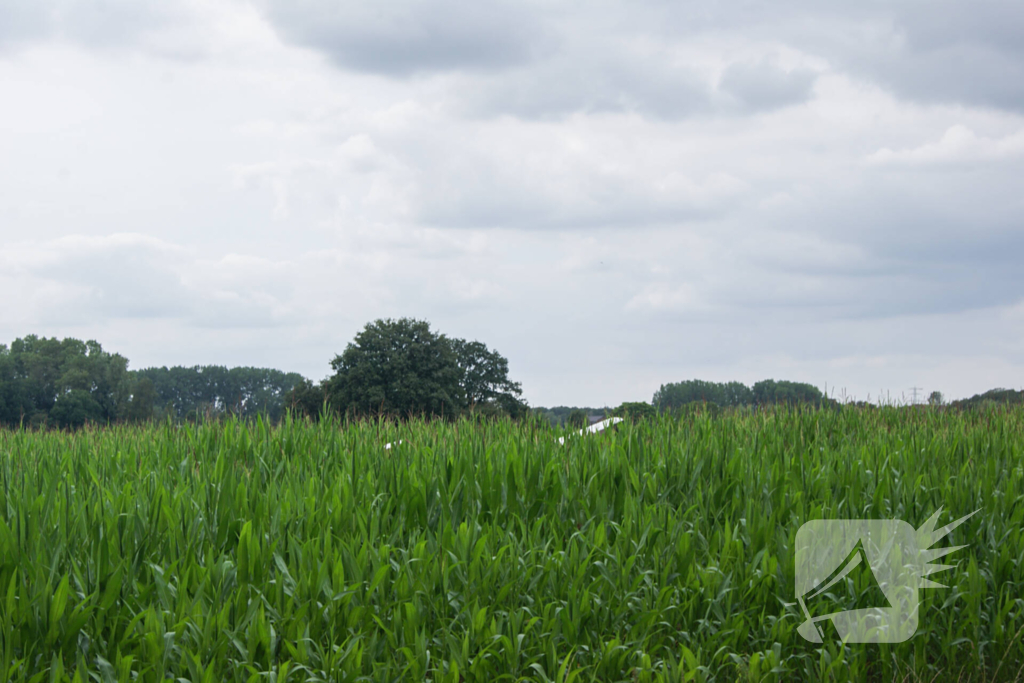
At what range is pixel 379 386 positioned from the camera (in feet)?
171

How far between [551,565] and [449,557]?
803mm

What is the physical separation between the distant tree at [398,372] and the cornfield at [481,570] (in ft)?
140

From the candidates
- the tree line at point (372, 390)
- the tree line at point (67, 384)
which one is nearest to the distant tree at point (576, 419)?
the tree line at point (372, 390)

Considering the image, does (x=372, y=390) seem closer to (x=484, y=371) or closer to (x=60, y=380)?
(x=484, y=371)

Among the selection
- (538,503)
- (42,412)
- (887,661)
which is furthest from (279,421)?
(42,412)

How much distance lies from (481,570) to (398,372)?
4777 centimetres

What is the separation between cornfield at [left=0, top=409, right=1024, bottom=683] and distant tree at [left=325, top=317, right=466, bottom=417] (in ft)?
140

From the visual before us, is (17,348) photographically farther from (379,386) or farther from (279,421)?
(279,421)

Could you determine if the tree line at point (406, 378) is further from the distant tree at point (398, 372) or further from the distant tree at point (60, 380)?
the distant tree at point (60, 380)

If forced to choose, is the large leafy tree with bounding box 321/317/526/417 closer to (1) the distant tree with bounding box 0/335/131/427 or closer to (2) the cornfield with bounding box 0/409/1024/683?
(1) the distant tree with bounding box 0/335/131/427

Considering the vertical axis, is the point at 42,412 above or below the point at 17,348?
below

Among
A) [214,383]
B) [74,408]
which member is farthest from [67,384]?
[214,383]

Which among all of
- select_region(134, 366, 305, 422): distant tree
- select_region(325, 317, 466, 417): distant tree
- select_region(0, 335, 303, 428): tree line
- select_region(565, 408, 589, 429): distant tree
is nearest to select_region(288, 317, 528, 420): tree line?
select_region(325, 317, 466, 417): distant tree

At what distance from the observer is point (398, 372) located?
175ft
